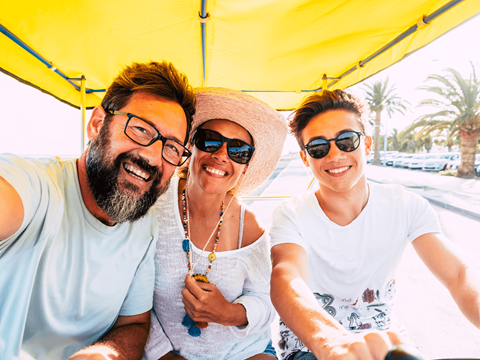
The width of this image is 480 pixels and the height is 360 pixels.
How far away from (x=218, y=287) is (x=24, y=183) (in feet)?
3.75

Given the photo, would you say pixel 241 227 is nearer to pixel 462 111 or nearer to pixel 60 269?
pixel 60 269

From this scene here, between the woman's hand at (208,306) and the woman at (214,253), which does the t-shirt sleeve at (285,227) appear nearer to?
the woman at (214,253)

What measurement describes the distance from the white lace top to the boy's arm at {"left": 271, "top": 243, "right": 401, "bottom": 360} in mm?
246

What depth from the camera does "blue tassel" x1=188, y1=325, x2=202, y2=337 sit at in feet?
4.88

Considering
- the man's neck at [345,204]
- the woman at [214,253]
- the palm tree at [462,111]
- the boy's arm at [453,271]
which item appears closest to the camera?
the boy's arm at [453,271]

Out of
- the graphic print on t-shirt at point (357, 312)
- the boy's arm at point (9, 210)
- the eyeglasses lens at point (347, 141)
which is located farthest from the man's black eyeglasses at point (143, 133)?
the graphic print on t-shirt at point (357, 312)

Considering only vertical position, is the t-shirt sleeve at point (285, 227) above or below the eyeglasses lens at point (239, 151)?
below

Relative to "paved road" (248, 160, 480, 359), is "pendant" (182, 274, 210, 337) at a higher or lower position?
higher

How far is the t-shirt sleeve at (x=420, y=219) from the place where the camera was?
163 cm

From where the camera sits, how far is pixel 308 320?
0.98 meters

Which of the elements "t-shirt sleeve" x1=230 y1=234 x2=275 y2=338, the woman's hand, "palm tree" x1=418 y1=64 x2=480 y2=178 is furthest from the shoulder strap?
"palm tree" x1=418 y1=64 x2=480 y2=178

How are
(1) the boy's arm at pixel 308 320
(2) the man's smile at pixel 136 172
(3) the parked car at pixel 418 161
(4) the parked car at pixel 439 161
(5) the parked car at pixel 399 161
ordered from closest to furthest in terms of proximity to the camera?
(1) the boy's arm at pixel 308 320
(2) the man's smile at pixel 136 172
(4) the parked car at pixel 439 161
(3) the parked car at pixel 418 161
(5) the parked car at pixel 399 161

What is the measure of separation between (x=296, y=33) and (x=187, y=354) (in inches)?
94.3

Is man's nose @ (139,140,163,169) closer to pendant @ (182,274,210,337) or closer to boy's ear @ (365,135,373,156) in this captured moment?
pendant @ (182,274,210,337)
